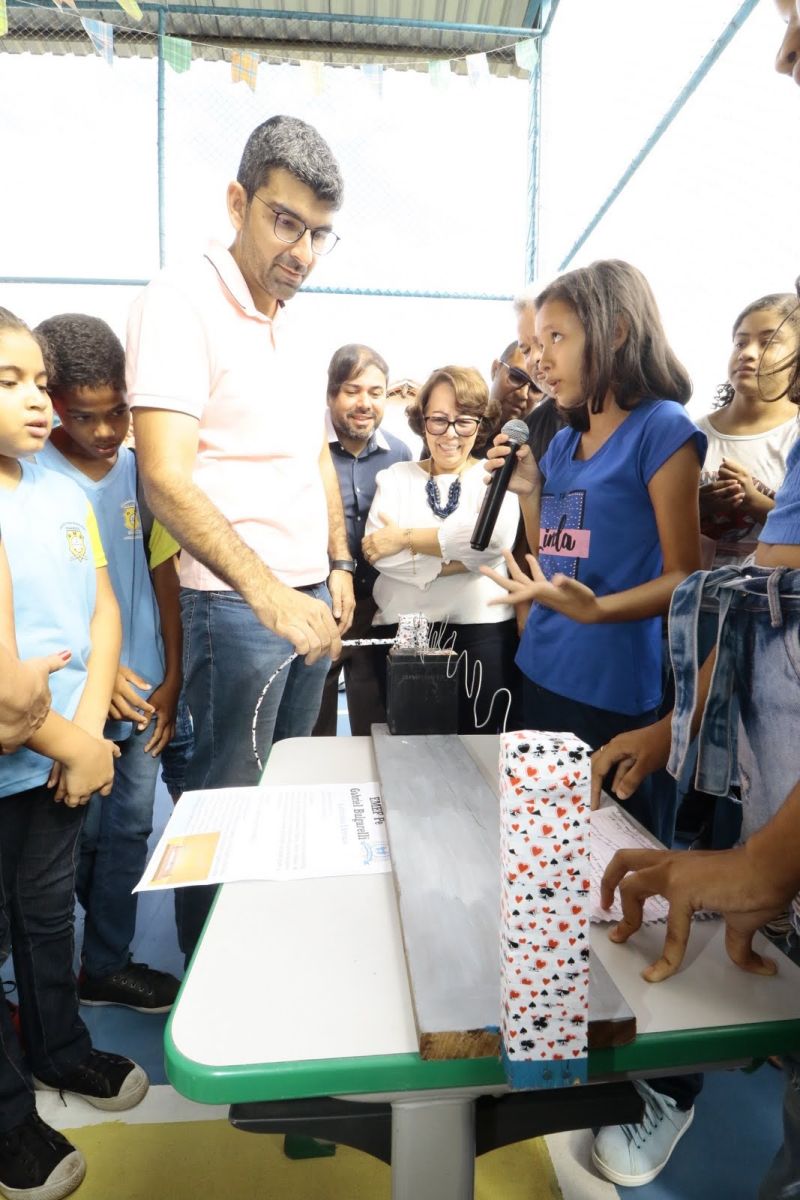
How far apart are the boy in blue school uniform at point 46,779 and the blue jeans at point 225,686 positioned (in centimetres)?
16

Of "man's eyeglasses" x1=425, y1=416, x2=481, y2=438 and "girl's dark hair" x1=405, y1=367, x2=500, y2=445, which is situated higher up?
"girl's dark hair" x1=405, y1=367, x2=500, y2=445

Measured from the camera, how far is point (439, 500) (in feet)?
6.61

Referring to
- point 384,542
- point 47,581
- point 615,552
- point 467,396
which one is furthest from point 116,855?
point 467,396

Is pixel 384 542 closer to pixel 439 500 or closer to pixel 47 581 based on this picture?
pixel 439 500

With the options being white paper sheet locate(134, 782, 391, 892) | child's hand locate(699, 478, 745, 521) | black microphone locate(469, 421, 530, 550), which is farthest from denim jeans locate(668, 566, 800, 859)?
child's hand locate(699, 478, 745, 521)

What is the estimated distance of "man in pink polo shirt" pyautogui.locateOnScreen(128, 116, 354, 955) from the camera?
Result: 3.99ft

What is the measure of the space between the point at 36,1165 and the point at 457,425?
6.03 feet

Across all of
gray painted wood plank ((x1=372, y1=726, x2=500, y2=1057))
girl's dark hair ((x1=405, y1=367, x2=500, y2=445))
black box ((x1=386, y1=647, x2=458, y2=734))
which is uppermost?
girl's dark hair ((x1=405, y1=367, x2=500, y2=445))

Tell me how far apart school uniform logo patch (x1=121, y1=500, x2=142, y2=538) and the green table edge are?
121 cm

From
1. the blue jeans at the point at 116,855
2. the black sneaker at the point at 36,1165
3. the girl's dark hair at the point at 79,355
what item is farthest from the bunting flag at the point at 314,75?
the black sneaker at the point at 36,1165

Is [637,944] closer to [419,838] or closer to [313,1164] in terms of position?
[419,838]

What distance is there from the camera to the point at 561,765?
16.1 inches

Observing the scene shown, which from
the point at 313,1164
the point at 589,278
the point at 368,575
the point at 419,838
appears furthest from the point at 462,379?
the point at 313,1164

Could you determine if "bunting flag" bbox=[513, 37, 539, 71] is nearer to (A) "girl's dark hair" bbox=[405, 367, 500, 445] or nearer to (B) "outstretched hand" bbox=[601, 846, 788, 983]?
(A) "girl's dark hair" bbox=[405, 367, 500, 445]
